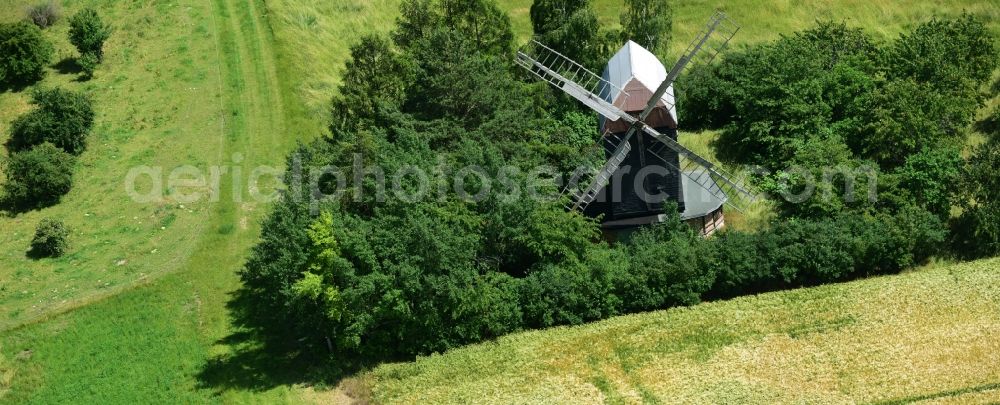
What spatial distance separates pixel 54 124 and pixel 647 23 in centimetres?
3647

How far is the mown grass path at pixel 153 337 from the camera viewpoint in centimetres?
4728

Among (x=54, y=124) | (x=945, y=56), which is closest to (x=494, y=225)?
(x=945, y=56)

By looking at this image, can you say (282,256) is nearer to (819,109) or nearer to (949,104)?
(819,109)

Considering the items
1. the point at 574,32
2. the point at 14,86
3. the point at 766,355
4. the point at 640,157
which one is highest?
the point at 574,32

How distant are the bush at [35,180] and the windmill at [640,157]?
90.3ft

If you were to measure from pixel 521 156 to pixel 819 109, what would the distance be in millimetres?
17443

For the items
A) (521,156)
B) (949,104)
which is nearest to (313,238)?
(521,156)

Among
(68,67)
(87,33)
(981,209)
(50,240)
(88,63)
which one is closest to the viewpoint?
(981,209)

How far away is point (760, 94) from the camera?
60.1 meters

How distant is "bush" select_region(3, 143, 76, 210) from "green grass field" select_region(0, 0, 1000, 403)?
3.61ft

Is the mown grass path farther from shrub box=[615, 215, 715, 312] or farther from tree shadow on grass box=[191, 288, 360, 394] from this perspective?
shrub box=[615, 215, 715, 312]

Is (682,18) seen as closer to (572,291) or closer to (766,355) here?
(572,291)

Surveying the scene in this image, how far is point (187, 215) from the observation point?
58375 millimetres

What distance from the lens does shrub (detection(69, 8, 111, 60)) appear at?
69.3 meters
